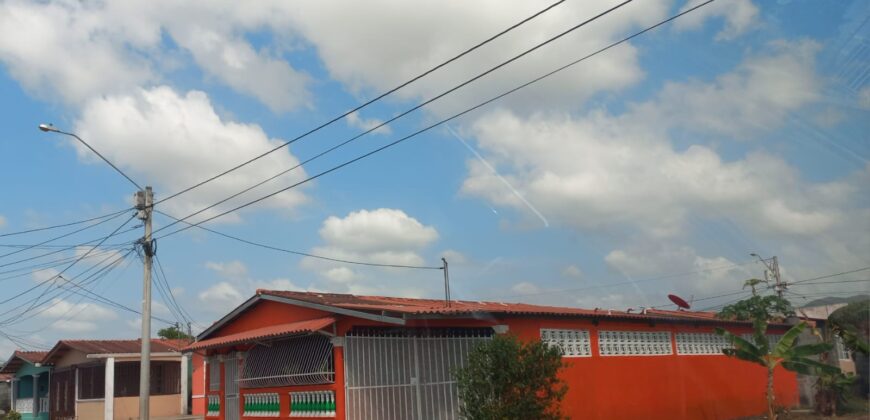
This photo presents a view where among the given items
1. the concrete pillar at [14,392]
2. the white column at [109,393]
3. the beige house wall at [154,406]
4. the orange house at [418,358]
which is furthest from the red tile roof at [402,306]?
the concrete pillar at [14,392]

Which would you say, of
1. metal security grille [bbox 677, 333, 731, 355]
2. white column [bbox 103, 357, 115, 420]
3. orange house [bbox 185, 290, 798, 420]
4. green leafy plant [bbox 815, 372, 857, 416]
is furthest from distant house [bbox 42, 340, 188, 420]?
green leafy plant [bbox 815, 372, 857, 416]

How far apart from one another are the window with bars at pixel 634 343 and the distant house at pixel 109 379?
18.8m

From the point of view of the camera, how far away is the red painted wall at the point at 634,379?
612 inches

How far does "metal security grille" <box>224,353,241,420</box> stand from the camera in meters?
17.9

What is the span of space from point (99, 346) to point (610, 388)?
69.7 ft

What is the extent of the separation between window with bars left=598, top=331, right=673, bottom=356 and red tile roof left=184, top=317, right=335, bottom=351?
7.03 metres

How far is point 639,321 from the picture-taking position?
18.8m

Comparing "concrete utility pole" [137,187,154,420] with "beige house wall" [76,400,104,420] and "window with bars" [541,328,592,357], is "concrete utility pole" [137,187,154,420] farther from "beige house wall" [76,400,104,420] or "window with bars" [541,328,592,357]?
"beige house wall" [76,400,104,420]

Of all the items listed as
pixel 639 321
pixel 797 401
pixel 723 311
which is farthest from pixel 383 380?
pixel 797 401

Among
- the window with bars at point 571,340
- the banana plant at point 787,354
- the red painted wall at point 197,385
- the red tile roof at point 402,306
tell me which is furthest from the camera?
the red painted wall at point 197,385

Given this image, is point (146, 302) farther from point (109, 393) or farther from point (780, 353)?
point (780, 353)

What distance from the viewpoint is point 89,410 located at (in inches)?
1136

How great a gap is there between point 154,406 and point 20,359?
857 centimetres

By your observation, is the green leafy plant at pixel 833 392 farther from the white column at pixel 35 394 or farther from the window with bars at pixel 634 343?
the white column at pixel 35 394
